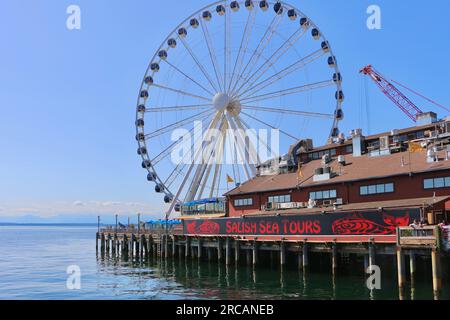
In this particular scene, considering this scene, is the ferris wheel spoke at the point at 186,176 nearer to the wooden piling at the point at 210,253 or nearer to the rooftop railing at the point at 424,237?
the wooden piling at the point at 210,253

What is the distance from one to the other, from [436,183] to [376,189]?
5.16m

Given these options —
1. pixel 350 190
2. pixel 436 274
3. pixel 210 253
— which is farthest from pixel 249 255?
pixel 436 274

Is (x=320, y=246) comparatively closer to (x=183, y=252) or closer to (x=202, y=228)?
(x=202, y=228)

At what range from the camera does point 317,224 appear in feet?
128

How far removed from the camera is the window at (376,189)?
3938 centimetres

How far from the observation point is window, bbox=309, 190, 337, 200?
43.7 m

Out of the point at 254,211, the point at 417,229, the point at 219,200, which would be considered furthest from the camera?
the point at 219,200

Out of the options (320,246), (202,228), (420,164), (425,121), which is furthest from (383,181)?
(202,228)

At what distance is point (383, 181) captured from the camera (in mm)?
39875

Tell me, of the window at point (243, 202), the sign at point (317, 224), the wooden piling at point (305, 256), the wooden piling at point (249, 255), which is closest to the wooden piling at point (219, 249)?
the sign at point (317, 224)

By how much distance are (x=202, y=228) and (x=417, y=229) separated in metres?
27.4

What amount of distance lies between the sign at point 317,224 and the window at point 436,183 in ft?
15.0

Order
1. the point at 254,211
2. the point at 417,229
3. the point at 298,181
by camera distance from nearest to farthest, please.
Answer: the point at 417,229
the point at 298,181
the point at 254,211

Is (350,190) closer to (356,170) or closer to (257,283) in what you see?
(356,170)
